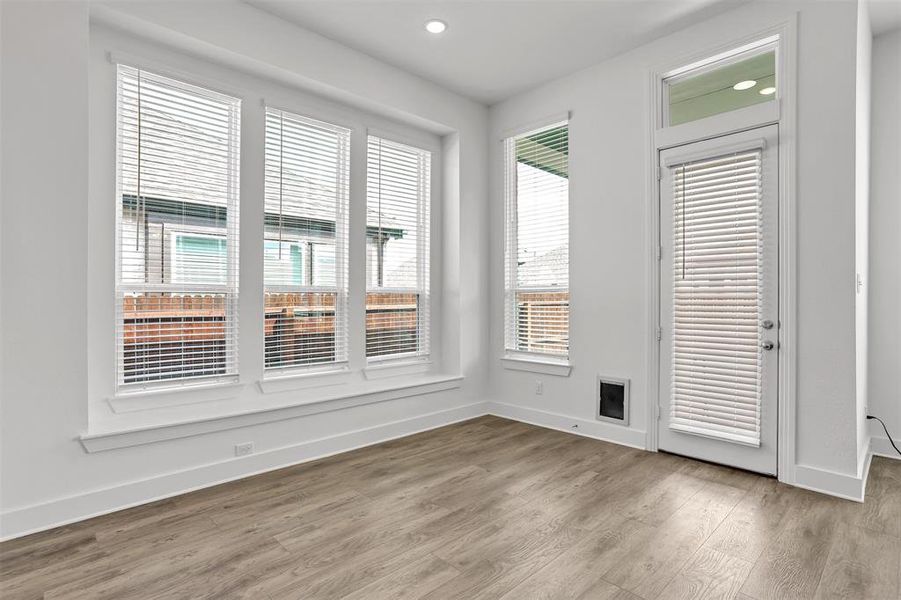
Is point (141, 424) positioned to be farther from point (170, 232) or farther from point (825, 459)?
point (825, 459)

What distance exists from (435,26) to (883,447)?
4588mm

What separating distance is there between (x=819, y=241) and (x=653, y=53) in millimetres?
1854

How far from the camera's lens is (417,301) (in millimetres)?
4684

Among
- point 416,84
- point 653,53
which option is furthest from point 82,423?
point 653,53

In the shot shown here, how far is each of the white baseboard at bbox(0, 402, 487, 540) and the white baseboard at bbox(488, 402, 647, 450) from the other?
0.88 m

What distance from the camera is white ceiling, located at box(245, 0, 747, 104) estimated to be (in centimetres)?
321

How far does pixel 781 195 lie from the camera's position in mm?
3055

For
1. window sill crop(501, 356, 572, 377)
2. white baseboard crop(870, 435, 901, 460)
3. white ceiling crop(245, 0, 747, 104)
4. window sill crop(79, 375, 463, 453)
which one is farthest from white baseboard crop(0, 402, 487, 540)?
white baseboard crop(870, 435, 901, 460)

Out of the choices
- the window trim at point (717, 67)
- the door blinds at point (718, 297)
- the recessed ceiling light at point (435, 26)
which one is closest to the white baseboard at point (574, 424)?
the door blinds at point (718, 297)

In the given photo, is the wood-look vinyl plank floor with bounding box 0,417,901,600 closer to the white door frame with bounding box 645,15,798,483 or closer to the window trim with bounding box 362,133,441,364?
the white door frame with bounding box 645,15,798,483

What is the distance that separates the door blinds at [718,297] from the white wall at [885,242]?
1.30 metres

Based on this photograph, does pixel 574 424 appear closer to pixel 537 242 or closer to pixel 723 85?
pixel 537 242

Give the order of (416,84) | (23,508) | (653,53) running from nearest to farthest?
1. (23,508)
2. (653,53)
3. (416,84)

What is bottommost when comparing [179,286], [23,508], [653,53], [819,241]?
[23,508]
